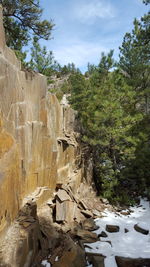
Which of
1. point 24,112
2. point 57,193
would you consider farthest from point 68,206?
point 24,112

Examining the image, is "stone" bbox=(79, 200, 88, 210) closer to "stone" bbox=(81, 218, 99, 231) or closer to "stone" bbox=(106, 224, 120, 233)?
"stone" bbox=(81, 218, 99, 231)

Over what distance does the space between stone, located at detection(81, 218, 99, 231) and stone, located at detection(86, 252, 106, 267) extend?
3.77 ft

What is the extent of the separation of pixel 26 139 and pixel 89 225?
11.2ft

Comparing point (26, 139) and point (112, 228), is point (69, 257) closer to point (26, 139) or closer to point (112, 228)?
point (112, 228)

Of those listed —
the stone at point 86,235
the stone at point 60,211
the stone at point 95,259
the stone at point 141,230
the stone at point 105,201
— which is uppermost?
the stone at point 60,211

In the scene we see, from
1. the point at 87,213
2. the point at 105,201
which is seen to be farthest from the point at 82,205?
the point at 105,201

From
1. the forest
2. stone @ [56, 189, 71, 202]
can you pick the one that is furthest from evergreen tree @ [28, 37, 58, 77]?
stone @ [56, 189, 71, 202]

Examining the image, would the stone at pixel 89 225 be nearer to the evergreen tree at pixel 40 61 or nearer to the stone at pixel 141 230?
the stone at pixel 141 230

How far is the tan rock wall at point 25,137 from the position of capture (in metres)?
3.15

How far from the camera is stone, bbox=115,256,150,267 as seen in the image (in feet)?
11.5

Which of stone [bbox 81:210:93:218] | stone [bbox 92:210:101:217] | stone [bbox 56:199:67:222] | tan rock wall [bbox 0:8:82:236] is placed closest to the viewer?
tan rock wall [bbox 0:8:82:236]

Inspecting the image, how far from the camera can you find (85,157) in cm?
821

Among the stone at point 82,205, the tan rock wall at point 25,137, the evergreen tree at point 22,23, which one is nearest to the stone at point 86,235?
the stone at point 82,205

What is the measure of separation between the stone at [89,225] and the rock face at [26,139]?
130 cm
